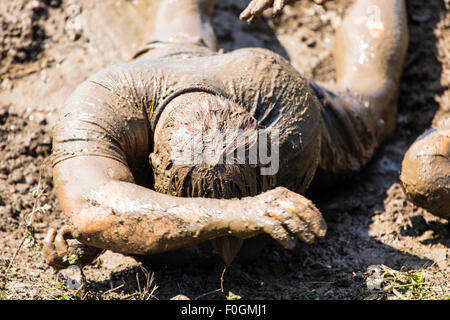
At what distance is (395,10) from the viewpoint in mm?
3441

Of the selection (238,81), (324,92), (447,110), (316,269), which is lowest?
(316,269)

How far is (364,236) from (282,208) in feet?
3.38

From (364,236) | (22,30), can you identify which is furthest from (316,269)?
(22,30)

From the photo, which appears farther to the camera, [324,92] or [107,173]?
[324,92]

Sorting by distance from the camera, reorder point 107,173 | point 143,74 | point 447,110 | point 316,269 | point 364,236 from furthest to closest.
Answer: point 447,110
point 364,236
point 316,269
point 143,74
point 107,173

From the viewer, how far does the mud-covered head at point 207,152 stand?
7.00 ft

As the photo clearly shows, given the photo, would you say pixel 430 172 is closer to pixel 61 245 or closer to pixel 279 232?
pixel 279 232

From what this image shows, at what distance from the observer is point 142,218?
2002mm

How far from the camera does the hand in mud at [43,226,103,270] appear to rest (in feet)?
7.11

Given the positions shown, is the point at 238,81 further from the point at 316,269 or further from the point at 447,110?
the point at 447,110

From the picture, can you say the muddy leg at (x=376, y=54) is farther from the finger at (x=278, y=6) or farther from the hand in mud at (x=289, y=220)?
the hand in mud at (x=289, y=220)

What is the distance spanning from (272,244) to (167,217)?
0.90m

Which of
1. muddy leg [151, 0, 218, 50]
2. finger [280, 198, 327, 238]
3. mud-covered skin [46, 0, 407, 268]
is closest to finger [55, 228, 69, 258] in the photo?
mud-covered skin [46, 0, 407, 268]

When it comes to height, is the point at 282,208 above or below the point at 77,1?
below
